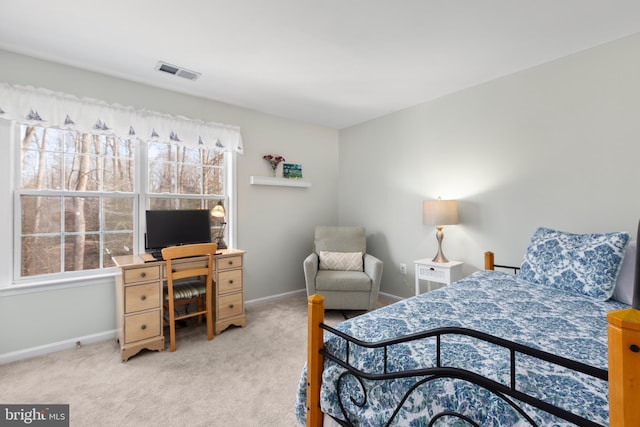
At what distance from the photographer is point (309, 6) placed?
6.19ft

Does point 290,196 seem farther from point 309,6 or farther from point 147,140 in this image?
point 309,6

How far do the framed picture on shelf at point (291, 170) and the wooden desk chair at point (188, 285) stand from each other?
1563 mm

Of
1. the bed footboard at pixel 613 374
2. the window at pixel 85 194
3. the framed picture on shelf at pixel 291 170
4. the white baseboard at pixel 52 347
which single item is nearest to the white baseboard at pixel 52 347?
the white baseboard at pixel 52 347

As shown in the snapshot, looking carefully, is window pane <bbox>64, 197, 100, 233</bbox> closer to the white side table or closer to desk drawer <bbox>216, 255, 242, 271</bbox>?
desk drawer <bbox>216, 255, 242, 271</bbox>

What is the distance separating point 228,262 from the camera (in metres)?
2.95

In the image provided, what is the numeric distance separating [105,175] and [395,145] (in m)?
3.22

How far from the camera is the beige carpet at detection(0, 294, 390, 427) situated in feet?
5.69

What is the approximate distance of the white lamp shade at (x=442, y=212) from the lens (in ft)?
9.84

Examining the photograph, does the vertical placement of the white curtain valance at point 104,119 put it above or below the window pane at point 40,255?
above

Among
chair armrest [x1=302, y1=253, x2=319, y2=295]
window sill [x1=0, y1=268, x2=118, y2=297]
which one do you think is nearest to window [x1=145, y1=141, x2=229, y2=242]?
window sill [x1=0, y1=268, x2=118, y2=297]

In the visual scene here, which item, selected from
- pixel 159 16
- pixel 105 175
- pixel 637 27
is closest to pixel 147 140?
pixel 105 175

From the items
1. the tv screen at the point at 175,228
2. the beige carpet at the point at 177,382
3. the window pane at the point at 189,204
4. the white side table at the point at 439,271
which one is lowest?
the beige carpet at the point at 177,382

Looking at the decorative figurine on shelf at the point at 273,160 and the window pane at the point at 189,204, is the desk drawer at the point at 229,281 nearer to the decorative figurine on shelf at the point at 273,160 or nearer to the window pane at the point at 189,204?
the window pane at the point at 189,204

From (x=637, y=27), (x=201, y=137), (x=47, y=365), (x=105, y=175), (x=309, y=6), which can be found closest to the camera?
(x=309, y=6)
